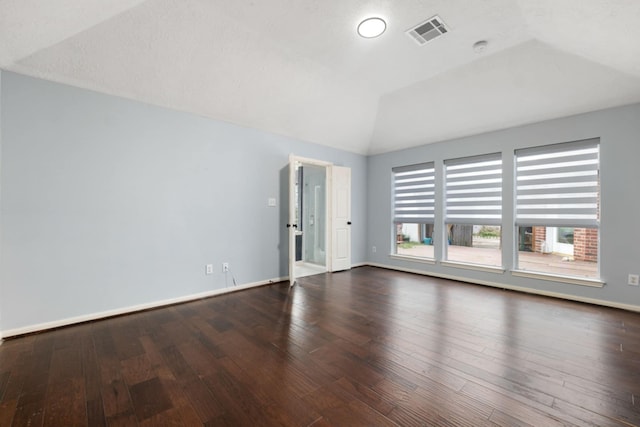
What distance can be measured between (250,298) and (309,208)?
345 cm

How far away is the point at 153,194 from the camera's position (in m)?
3.31

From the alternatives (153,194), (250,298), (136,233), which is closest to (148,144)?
(153,194)

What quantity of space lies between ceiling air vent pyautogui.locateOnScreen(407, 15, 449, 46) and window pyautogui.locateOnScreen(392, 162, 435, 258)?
261 centimetres

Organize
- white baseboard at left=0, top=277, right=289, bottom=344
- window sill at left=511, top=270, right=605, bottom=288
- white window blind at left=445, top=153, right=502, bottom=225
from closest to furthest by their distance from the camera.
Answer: white baseboard at left=0, top=277, right=289, bottom=344 < window sill at left=511, top=270, right=605, bottom=288 < white window blind at left=445, top=153, right=502, bottom=225

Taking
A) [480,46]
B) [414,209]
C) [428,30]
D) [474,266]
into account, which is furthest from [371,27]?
[474,266]

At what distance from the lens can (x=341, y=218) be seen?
5387mm

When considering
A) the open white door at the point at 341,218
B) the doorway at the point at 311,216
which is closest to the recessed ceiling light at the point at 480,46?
the open white door at the point at 341,218

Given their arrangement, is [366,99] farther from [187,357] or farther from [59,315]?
[59,315]

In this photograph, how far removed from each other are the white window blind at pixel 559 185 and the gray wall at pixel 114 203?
4.01m

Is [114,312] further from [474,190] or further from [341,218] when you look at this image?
[474,190]

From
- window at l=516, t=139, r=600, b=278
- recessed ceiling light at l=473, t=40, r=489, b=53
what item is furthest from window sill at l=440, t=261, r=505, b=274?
recessed ceiling light at l=473, t=40, r=489, b=53

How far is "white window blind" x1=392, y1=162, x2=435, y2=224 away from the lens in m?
5.15

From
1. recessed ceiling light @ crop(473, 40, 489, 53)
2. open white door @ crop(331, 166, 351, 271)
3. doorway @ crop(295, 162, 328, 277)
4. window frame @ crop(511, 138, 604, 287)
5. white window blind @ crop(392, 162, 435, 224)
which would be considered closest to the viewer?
recessed ceiling light @ crop(473, 40, 489, 53)

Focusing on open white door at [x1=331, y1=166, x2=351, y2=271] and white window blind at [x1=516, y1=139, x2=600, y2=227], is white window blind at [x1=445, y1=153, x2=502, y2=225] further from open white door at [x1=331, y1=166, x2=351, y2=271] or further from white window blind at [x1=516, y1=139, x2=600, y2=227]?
open white door at [x1=331, y1=166, x2=351, y2=271]
